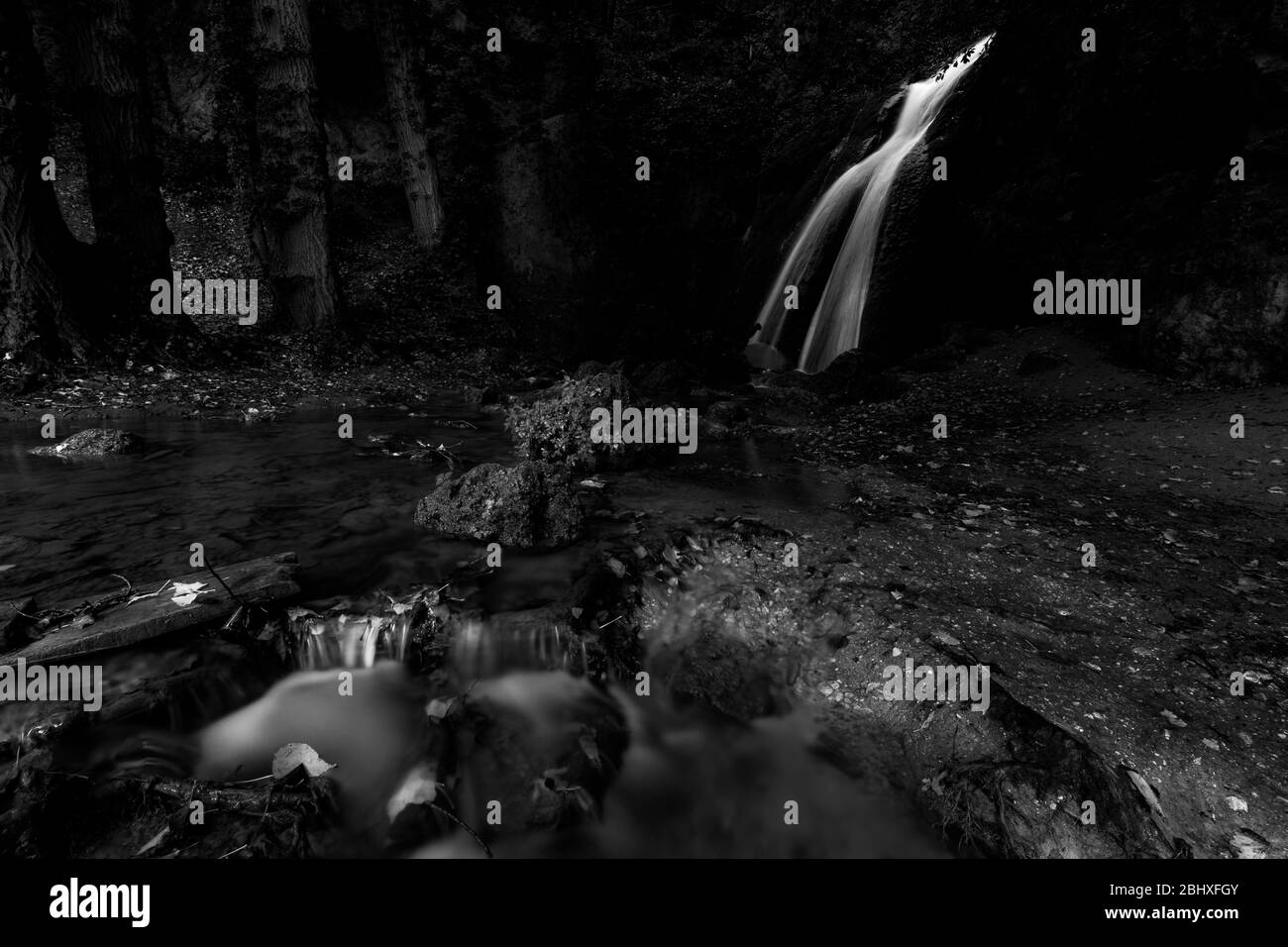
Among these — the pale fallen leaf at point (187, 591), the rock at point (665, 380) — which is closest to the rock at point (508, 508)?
the pale fallen leaf at point (187, 591)

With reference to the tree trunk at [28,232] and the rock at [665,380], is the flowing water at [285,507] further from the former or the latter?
the rock at [665,380]

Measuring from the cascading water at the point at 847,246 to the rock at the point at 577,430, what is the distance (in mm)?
5801

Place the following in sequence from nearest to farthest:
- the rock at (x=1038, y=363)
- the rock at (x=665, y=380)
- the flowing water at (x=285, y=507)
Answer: the flowing water at (x=285, y=507) < the rock at (x=1038, y=363) < the rock at (x=665, y=380)

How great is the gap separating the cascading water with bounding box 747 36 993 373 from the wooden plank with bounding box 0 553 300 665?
375 inches

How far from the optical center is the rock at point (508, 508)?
4551 millimetres

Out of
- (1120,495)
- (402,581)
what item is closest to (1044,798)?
(402,581)

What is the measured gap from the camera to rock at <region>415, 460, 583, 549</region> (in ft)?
14.9

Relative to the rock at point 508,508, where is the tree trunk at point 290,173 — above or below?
above

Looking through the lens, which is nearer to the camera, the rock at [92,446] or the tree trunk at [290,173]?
the rock at [92,446]

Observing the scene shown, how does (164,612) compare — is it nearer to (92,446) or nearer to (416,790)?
(416,790)

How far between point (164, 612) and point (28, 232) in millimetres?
8069

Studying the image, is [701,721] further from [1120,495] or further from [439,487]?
[1120,495]
